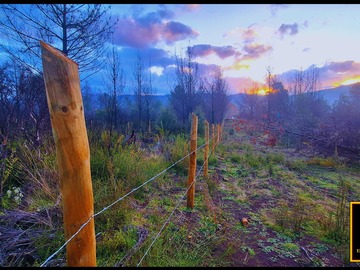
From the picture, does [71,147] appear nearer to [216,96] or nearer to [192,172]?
[192,172]

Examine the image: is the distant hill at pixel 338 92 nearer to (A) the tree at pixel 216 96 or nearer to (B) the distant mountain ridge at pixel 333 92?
(B) the distant mountain ridge at pixel 333 92

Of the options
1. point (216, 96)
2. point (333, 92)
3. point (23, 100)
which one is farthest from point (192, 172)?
point (333, 92)

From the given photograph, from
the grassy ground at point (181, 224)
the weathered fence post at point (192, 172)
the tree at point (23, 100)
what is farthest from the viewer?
the tree at point (23, 100)

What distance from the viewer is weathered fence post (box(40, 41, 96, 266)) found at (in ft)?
3.42

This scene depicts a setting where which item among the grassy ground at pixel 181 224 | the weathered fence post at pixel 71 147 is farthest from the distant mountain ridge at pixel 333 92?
the weathered fence post at pixel 71 147

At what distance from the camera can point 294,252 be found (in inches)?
110

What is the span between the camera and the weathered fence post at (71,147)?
104 cm

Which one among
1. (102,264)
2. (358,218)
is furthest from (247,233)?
(102,264)

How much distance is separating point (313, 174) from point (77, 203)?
8.47m

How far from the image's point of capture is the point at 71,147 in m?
1.10

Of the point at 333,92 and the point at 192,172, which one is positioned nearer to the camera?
the point at 192,172

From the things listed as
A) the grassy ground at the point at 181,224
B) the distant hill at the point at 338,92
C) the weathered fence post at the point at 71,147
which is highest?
the distant hill at the point at 338,92

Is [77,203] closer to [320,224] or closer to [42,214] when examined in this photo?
[42,214]

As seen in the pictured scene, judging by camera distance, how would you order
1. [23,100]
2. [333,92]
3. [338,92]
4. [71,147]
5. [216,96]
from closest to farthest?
[71,147] < [23,100] < [216,96] < [338,92] < [333,92]
